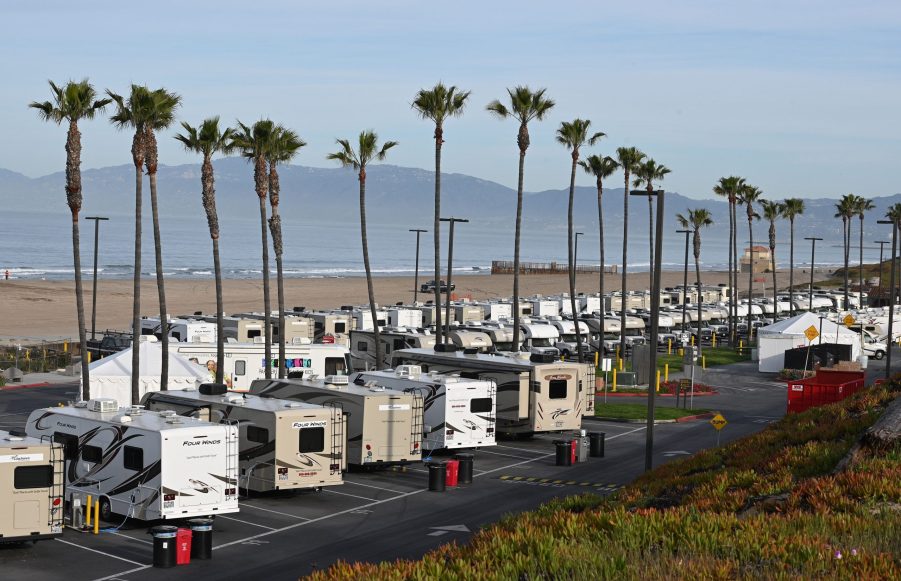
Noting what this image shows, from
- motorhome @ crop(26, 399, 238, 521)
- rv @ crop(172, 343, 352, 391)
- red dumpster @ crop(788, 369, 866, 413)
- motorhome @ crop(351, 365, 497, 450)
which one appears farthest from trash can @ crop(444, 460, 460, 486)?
rv @ crop(172, 343, 352, 391)

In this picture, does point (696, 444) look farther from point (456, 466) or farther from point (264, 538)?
point (264, 538)

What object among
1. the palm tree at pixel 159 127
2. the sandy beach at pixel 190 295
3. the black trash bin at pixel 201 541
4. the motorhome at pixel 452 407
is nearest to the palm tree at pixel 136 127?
the palm tree at pixel 159 127

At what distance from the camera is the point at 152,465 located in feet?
77.0

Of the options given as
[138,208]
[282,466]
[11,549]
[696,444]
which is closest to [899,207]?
[696,444]

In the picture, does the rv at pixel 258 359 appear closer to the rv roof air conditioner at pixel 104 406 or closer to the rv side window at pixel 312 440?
the rv side window at pixel 312 440

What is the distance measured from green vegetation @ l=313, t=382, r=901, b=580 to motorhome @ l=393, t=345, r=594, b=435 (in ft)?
55.6

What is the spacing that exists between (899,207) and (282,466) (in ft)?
276

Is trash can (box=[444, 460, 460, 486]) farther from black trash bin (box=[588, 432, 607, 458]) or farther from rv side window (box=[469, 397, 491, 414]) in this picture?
black trash bin (box=[588, 432, 607, 458])

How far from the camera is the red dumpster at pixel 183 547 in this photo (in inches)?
854

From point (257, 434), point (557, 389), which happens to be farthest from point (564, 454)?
point (257, 434)

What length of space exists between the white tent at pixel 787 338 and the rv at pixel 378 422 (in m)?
33.1

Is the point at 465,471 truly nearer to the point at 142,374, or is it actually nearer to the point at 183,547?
the point at 183,547

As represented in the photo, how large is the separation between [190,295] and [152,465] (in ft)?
271

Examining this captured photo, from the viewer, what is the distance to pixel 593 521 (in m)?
14.5
